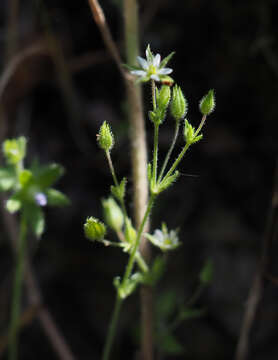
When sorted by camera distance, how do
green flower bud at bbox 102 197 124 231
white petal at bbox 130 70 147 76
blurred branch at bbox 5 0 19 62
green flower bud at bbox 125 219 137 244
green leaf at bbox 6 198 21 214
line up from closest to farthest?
white petal at bbox 130 70 147 76 < green flower bud at bbox 125 219 137 244 < green flower bud at bbox 102 197 124 231 < green leaf at bbox 6 198 21 214 < blurred branch at bbox 5 0 19 62

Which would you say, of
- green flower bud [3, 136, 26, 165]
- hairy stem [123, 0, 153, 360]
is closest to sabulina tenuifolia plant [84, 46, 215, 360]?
hairy stem [123, 0, 153, 360]

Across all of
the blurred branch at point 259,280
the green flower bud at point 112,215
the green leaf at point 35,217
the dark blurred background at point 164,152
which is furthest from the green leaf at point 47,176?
the blurred branch at point 259,280

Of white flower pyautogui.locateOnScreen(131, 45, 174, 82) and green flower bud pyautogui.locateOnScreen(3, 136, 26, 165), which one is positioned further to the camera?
green flower bud pyautogui.locateOnScreen(3, 136, 26, 165)

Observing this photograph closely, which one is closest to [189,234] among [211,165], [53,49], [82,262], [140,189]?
[211,165]

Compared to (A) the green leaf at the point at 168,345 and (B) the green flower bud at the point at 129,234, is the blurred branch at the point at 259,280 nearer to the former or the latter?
(A) the green leaf at the point at 168,345

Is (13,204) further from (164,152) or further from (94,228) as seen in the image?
(164,152)

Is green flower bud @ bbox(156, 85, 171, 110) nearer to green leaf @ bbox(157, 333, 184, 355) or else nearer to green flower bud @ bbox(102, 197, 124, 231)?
green flower bud @ bbox(102, 197, 124, 231)
